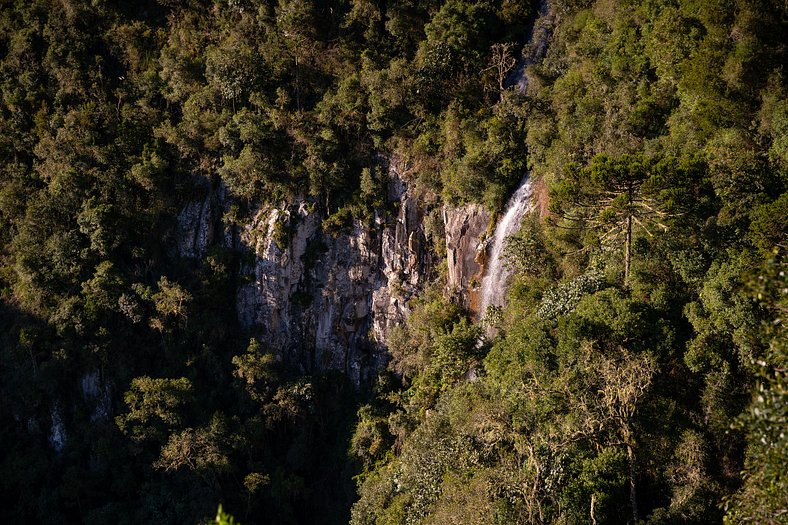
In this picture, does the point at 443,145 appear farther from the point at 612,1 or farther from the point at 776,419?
the point at 776,419

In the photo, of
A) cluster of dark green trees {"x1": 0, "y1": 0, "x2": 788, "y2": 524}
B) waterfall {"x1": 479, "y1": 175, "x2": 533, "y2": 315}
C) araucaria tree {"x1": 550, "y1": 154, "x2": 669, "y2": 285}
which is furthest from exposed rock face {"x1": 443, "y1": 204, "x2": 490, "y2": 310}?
araucaria tree {"x1": 550, "y1": 154, "x2": 669, "y2": 285}

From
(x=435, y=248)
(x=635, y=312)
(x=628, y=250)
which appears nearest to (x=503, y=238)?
(x=435, y=248)

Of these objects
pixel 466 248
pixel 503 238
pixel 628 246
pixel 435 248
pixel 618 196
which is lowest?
pixel 628 246

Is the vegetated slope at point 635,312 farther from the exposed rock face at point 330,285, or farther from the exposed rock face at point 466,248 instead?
the exposed rock face at point 330,285

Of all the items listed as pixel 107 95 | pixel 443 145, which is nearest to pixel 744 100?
pixel 443 145

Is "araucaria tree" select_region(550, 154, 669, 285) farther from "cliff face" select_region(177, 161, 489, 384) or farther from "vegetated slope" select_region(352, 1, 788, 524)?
"cliff face" select_region(177, 161, 489, 384)

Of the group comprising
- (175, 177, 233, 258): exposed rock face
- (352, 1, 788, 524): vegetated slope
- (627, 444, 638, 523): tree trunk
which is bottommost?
(627, 444, 638, 523): tree trunk

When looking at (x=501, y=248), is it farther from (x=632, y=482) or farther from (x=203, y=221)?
(x=203, y=221)
